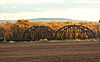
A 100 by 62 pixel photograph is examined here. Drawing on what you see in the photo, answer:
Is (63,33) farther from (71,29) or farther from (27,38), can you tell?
(27,38)

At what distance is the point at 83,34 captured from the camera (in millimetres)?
37781

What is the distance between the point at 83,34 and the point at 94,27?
4.07 metres

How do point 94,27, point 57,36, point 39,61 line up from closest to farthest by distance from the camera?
point 39,61 → point 57,36 → point 94,27

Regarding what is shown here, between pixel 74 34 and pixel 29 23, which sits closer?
pixel 74 34

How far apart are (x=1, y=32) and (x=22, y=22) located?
16.0 feet

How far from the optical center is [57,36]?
3694 centimetres

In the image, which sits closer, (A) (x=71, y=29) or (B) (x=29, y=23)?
(A) (x=71, y=29)

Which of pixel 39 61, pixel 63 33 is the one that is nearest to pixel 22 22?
pixel 63 33

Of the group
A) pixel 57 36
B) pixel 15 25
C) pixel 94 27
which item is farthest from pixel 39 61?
pixel 94 27

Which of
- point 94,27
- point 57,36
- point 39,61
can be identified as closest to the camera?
point 39,61

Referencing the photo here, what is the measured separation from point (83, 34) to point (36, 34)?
264 inches

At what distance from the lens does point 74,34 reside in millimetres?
37406

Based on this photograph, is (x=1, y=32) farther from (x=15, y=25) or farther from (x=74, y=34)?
(x=74, y=34)

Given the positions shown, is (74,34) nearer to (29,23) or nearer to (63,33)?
(63,33)
